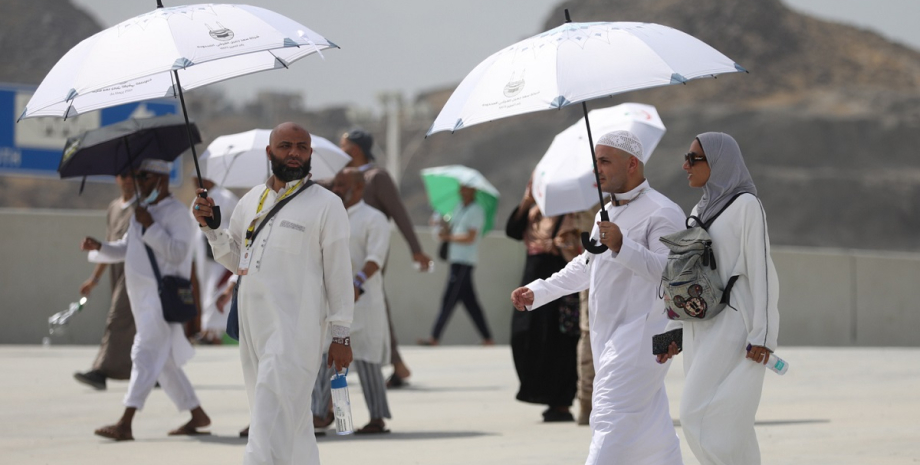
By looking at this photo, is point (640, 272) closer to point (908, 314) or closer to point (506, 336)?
point (506, 336)

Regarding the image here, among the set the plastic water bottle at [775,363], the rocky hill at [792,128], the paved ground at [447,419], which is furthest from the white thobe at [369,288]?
the rocky hill at [792,128]

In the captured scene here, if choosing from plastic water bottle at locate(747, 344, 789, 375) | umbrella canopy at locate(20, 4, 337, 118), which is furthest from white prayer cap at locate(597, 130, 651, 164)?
umbrella canopy at locate(20, 4, 337, 118)

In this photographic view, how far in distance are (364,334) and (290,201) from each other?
3291 millimetres

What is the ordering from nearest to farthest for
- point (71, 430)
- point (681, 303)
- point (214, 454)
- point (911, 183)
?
1. point (681, 303)
2. point (214, 454)
3. point (71, 430)
4. point (911, 183)

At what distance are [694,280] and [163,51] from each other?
248 centimetres

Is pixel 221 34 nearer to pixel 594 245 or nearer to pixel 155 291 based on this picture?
pixel 594 245

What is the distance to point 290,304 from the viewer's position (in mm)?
5949

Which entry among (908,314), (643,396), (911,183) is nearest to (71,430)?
(643,396)

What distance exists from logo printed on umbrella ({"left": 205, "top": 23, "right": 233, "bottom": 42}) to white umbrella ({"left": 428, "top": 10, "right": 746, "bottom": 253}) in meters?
1.00

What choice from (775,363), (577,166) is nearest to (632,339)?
(775,363)

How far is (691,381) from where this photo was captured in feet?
18.6

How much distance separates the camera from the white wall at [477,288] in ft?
53.6

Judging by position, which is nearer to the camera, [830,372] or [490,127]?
[830,372]

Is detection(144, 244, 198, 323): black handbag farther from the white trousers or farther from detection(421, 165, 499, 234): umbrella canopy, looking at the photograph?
detection(421, 165, 499, 234): umbrella canopy
